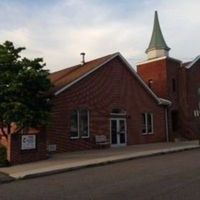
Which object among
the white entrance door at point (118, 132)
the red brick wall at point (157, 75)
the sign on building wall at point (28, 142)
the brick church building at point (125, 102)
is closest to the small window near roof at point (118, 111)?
the brick church building at point (125, 102)

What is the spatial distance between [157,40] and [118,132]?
38.7 feet

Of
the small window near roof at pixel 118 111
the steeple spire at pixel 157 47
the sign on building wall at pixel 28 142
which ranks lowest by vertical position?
the sign on building wall at pixel 28 142

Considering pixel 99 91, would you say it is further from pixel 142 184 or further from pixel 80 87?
pixel 142 184

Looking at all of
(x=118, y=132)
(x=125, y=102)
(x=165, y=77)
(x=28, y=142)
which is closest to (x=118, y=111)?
(x=125, y=102)

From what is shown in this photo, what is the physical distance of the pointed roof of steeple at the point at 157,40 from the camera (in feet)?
127

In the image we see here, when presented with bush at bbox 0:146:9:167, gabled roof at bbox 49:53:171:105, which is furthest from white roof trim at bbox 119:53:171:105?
bush at bbox 0:146:9:167

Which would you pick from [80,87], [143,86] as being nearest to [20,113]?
[80,87]

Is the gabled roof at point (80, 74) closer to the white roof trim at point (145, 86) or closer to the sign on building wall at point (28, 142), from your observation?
the white roof trim at point (145, 86)

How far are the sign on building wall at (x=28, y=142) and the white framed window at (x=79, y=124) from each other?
17.8ft

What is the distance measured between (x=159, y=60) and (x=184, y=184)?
Result: 82.3 feet

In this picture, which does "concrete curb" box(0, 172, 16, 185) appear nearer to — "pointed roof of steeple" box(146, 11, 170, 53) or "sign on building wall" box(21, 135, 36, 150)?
"sign on building wall" box(21, 135, 36, 150)

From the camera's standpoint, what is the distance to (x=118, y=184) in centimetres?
1396

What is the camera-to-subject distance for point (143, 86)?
33.6 meters

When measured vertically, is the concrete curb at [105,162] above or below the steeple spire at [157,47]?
below
